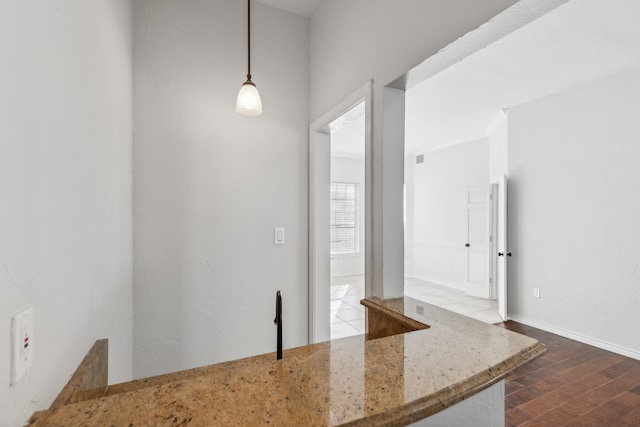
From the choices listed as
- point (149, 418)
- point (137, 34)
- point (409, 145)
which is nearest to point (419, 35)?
point (149, 418)

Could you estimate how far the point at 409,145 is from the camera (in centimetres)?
621

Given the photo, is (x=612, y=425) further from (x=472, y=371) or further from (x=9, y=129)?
(x=9, y=129)

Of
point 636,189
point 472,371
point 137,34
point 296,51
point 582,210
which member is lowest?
point 472,371

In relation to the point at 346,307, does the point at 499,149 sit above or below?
above

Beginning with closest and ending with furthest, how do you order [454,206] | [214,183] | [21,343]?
[21,343] → [214,183] → [454,206]

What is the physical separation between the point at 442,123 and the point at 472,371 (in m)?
4.64

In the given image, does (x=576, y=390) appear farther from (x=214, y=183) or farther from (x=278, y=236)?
(x=214, y=183)

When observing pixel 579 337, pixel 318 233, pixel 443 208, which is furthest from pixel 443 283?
pixel 318 233

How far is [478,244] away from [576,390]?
311 cm

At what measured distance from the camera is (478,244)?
5.30 m

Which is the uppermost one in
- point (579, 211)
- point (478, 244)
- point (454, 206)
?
point (454, 206)

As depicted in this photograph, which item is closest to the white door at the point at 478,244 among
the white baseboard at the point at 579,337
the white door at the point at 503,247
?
the white door at the point at 503,247

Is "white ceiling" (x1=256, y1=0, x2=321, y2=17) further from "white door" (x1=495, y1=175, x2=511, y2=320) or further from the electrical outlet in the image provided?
"white door" (x1=495, y1=175, x2=511, y2=320)

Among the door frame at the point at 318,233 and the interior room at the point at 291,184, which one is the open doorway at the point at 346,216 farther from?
the door frame at the point at 318,233
